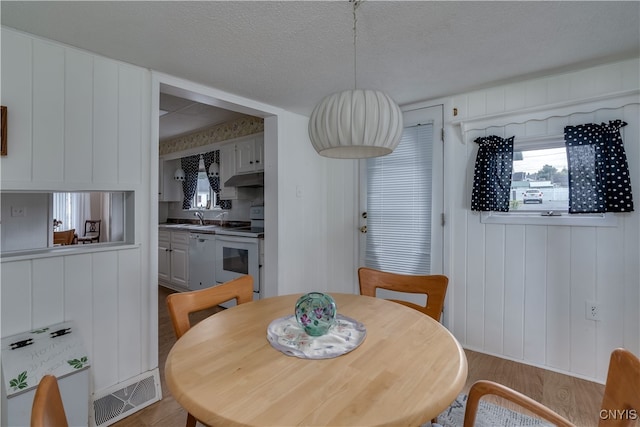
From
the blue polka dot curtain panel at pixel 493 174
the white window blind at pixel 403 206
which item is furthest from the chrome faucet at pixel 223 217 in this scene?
the blue polka dot curtain panel at pixel 493 174

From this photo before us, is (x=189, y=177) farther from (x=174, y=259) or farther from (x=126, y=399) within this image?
(x=126, y=399)

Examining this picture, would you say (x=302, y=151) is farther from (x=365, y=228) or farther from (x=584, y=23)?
(x=584, y=23)

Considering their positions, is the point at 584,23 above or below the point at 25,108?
above

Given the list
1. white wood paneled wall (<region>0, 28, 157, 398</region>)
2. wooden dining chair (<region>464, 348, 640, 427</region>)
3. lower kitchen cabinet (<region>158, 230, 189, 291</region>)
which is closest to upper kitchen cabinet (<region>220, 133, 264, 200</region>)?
lower kitchen cabinet (<region>158, 230, 189, 291</region>)

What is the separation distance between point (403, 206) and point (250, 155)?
1985 mm

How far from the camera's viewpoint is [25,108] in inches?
64.9

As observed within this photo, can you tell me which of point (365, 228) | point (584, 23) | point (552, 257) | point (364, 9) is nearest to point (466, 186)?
point (552, 257)

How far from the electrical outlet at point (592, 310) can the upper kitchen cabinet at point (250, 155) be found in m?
3.19

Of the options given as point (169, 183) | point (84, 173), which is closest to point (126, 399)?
point (84, 173)

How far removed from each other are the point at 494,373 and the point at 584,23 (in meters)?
2.25

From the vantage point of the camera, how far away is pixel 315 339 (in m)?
1.14

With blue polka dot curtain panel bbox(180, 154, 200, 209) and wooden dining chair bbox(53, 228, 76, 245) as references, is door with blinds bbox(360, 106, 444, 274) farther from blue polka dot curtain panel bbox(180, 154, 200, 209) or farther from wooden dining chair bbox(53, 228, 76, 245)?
blue polka dot curtain panel bbox(180, 154, 200, 209)

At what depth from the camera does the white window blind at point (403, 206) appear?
281 cm

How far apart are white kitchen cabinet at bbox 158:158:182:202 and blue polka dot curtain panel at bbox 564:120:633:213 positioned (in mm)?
5196
